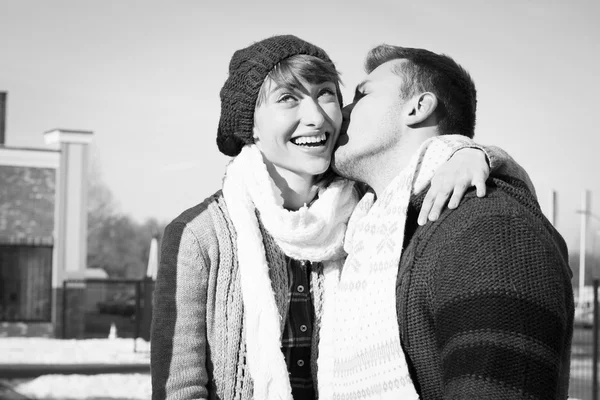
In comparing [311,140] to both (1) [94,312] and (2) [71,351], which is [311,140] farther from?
(1) [94,312]

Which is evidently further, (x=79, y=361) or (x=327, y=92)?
(x=79, y=361)

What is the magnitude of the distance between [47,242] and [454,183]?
16.9 m

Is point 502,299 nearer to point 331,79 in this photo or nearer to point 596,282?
point 331,79

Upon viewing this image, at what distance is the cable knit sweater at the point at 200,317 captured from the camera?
2.62 metres

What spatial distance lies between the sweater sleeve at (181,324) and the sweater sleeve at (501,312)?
107cm

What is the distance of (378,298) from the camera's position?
1.98 metres

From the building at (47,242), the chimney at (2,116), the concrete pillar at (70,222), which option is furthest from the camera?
the chimney at (2,116)

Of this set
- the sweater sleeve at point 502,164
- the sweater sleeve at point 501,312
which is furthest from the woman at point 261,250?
the sweater sleeve at point 501,312

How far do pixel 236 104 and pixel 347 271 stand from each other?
0.92 meters

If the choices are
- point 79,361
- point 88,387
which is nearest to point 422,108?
point 88,387

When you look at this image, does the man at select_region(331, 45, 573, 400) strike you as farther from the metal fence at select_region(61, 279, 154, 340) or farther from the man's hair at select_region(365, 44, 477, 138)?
the metal fence at select_region(61, 279, 154, 340)

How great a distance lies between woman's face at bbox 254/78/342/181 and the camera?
2734mm

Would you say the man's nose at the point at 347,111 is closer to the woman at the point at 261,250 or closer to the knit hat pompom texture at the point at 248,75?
the woman at the point at 261,250

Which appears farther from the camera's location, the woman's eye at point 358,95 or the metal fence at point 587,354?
the metal fence at point 587,354
